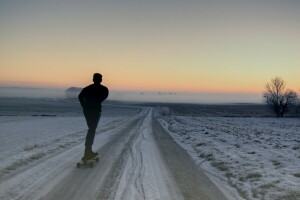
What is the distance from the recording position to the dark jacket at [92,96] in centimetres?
900

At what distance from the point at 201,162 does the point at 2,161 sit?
19.3 feet

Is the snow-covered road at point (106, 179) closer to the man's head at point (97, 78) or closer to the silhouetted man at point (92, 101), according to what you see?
the silhouetted man at point (92, 101)

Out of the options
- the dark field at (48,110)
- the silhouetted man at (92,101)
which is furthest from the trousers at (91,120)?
the dark field at (48,110)

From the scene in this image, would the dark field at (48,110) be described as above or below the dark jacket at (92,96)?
below

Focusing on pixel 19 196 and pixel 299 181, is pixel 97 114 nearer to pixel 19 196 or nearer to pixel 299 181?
pixel 19 196

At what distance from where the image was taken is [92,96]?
905 cm

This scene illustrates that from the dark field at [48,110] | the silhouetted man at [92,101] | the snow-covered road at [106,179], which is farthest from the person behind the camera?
the dark field at [48,110]

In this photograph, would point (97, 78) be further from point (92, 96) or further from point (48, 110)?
point (48, 110)

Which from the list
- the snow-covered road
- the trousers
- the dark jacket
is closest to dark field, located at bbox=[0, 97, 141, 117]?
the snow-covered road

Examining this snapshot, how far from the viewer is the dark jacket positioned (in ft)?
29.5

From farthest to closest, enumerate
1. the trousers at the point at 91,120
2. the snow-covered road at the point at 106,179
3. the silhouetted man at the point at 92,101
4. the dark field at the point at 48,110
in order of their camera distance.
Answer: the dark field at the point at 48,110, the trousers at the point at 91,120, the silhouetted man at the point at 92,101, the snow-covered road at the point at 106,179

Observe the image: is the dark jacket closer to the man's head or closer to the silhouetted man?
the silhouetted man

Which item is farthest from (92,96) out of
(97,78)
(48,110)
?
(48,110)

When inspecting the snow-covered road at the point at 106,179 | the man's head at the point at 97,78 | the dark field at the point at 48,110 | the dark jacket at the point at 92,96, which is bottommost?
the dark field at the point at 48,110
